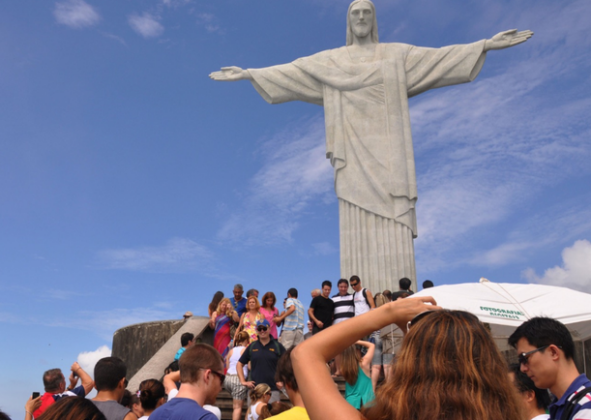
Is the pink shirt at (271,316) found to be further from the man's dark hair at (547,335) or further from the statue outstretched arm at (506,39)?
the statue outstretched arm at (506,39)

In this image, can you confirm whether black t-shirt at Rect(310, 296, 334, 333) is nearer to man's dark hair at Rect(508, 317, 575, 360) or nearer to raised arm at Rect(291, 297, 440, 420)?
man's dark hair at Rect(508, 317, 575, 360)

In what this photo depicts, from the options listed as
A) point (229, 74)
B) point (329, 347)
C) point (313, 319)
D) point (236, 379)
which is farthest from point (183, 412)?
point (229, 74)

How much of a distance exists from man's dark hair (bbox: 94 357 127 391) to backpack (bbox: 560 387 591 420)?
2.50 meters

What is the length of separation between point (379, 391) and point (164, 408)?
161 cm

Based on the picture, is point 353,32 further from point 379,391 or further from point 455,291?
point 379,391

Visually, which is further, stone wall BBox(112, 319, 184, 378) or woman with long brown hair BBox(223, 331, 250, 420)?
stone wall BBox(112, 319, 184, 378)

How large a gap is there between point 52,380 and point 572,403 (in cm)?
382

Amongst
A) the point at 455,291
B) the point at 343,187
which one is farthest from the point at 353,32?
the point at 455,291

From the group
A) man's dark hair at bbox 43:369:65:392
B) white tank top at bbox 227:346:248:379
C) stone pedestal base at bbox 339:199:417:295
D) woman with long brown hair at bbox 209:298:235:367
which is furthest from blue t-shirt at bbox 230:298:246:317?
man's dark hair at bbox 43:369:65:392

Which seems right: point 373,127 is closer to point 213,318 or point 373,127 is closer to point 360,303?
point 360,303

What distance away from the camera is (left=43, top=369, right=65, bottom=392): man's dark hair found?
4.58m

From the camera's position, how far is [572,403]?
7.27ft

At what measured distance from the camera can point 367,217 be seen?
12875 mm

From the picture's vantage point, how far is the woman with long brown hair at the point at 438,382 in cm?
136
